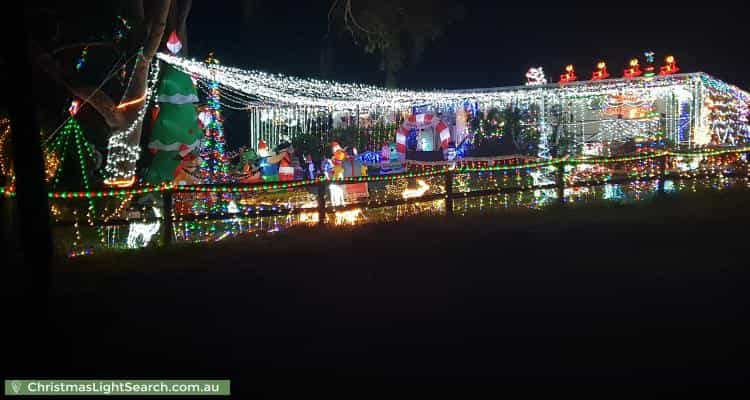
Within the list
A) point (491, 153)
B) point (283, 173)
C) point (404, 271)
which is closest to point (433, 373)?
point (404, 271)

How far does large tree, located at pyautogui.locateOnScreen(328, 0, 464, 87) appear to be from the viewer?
16.9m

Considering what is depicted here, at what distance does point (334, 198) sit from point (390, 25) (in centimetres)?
684

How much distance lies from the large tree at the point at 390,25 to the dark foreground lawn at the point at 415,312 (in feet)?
25.6

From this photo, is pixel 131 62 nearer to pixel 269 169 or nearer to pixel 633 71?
pixel 269 169

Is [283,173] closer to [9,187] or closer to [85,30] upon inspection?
[85,30]

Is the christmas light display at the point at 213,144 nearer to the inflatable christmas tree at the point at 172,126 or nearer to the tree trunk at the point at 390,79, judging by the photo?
the inflatable christmas tree at the point at 172,126

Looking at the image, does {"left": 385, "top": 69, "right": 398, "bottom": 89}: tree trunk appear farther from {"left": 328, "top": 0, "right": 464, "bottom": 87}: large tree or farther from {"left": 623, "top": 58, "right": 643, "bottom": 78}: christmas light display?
{"left": 623, "top": 58, "right": 643, "bottom": 78}: christmas light display

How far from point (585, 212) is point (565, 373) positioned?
8600 mm

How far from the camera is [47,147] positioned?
11.7m

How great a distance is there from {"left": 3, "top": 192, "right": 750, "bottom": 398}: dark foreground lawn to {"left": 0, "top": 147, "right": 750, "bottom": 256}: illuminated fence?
3.37 feet

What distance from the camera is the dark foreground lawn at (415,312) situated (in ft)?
15.2

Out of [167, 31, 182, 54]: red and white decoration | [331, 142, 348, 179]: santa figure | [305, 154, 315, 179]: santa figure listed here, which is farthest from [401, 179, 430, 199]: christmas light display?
[167, 31, 182, 54]: red and white decoration

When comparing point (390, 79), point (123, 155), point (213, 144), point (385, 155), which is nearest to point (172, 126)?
point (213, 144)

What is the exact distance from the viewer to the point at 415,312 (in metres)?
6.01
